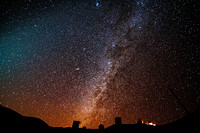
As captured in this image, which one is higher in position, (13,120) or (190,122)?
(190,122)

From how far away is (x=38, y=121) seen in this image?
27.4 ft

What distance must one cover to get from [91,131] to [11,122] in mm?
6564

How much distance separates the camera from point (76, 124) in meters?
11.0

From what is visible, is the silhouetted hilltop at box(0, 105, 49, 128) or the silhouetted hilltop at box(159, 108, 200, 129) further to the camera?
the silhouetted hilltop at box(0, 105, 49, 128)

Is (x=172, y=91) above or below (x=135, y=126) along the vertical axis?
above

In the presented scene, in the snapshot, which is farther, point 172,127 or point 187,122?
point 172,127

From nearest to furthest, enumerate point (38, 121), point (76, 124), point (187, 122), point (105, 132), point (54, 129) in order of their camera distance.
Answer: point (187, 122), point (38, 121), point (54, 129), point (105, 132), point (76, 124)

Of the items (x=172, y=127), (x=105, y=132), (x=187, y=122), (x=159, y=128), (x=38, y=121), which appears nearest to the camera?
(x=187, y=122)

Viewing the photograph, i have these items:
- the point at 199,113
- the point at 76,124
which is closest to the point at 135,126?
the point at 199,113

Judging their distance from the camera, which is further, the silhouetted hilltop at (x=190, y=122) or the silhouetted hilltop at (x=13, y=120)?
the silhouetted hilltop at (x=13, y=120)

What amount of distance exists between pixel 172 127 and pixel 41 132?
31.3 ft

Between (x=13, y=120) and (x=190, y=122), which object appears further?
(x=13, y=120)

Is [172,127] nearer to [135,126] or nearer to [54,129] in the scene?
[135,126]

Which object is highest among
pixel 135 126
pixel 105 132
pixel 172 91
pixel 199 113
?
pixel 172 91
